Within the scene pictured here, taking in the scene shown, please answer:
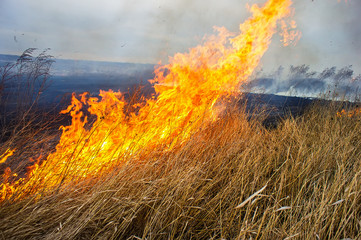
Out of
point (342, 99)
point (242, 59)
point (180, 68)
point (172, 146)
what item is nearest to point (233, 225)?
point (172, 146)

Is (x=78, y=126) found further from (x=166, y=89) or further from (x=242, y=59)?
(x=242, y=59)

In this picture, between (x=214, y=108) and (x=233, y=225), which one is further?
(x=214, y=108)

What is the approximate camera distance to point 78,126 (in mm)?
3252

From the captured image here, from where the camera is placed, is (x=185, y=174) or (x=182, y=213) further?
(x=185, y=174)

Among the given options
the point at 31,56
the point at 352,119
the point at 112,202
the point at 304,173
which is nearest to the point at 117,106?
the point at 31,56

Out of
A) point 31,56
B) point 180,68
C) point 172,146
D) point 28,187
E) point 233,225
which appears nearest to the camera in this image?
point 233,225

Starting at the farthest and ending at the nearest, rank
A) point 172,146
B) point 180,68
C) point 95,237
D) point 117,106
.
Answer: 1. point 180,68
2. point 117,106
3. point 172,146
4. point 95,237

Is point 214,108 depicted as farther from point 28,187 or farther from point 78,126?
point 28,187

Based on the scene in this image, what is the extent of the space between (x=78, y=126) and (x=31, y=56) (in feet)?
3.71

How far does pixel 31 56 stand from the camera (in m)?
3.08

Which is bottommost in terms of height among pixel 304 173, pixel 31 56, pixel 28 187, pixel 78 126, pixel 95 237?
pixel 304 173

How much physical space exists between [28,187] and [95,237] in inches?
44.2

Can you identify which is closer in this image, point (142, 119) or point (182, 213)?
point (182, 213)

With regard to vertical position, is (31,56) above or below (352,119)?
above
